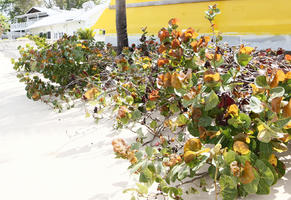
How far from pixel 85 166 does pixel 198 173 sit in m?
0.91

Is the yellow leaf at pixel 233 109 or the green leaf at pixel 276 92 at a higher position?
the green leaf at pixel 276 92

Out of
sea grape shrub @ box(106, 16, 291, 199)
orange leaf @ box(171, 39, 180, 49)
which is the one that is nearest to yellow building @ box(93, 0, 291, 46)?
orange leaf @ box(171, 39, 180, 49)

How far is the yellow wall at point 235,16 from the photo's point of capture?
5378 millimetres

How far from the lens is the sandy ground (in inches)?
72.4

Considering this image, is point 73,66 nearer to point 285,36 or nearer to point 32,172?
point 32,172

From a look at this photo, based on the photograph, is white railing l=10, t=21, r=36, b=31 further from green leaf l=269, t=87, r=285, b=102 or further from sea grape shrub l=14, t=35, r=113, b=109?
green leaf l=269, t=87, r=285, b=102

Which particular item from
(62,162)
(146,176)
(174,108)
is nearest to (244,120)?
(146,176)

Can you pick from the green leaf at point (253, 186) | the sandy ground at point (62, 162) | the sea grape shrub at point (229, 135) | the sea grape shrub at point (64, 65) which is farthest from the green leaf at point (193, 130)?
the sea grape shrub at point (64, 65)

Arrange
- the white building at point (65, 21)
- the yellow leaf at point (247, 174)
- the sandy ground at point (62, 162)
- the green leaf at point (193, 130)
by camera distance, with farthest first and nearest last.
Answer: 1. the white building at point (65, 21)
2. the sandy ground at point (62, 162)
3. the green leaf at point (193, 130)
4. the yellow leaf at point (247, 174)

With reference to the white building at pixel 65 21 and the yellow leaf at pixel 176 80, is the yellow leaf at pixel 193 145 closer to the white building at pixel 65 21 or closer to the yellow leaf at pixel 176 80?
the yellow leaf at pixel 176 80

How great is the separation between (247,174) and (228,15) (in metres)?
5.52

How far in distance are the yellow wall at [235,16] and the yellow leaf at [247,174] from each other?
11.1ft

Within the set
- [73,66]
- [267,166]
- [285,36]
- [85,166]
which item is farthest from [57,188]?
[285,36]

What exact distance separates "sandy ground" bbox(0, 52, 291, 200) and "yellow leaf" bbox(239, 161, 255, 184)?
1.36 feet
